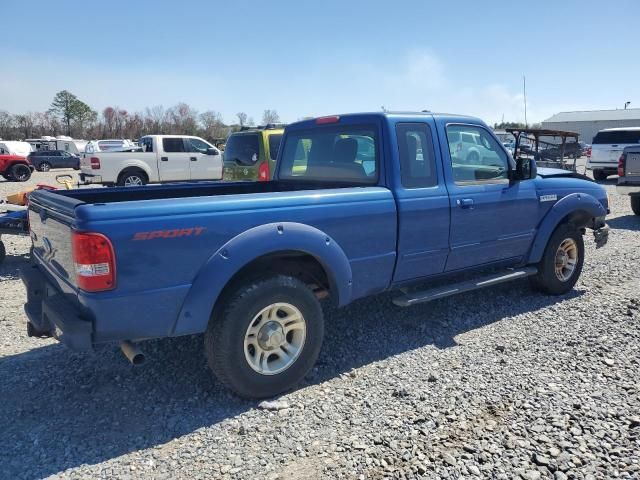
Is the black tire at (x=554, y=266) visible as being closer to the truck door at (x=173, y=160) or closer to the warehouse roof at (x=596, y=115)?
the truck door at (x=173, y=160)

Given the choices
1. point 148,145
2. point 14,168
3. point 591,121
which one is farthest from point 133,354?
point 591,121

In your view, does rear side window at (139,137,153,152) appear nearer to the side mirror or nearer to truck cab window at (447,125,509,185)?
truck cab window at (447,125,509,185)

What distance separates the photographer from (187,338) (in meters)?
4.36

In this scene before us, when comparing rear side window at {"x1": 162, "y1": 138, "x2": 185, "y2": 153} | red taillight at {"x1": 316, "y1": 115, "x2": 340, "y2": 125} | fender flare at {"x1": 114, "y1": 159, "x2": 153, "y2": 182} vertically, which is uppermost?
rear side window at {"x1": 162, "y1": 138, "x2": 185, "y2": 153}

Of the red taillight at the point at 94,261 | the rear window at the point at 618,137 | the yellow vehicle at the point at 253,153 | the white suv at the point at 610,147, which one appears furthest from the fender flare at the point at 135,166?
the rear window at the point at 618,137

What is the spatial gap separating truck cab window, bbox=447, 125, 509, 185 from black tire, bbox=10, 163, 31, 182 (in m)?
23.5

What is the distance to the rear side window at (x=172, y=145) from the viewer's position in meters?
16.3

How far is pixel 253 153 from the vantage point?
9422mm

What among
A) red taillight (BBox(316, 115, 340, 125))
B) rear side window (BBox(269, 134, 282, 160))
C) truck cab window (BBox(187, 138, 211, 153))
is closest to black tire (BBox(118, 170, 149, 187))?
truck cab window (BBox(187, 138, 211, 153))

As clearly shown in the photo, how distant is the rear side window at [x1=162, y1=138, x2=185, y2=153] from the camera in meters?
16.3

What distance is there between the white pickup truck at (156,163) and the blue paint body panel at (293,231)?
11878 millimetres

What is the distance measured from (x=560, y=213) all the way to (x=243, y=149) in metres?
6.09

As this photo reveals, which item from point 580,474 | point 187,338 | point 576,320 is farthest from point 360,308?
point 580,474

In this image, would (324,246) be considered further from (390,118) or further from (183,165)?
(183,165)
